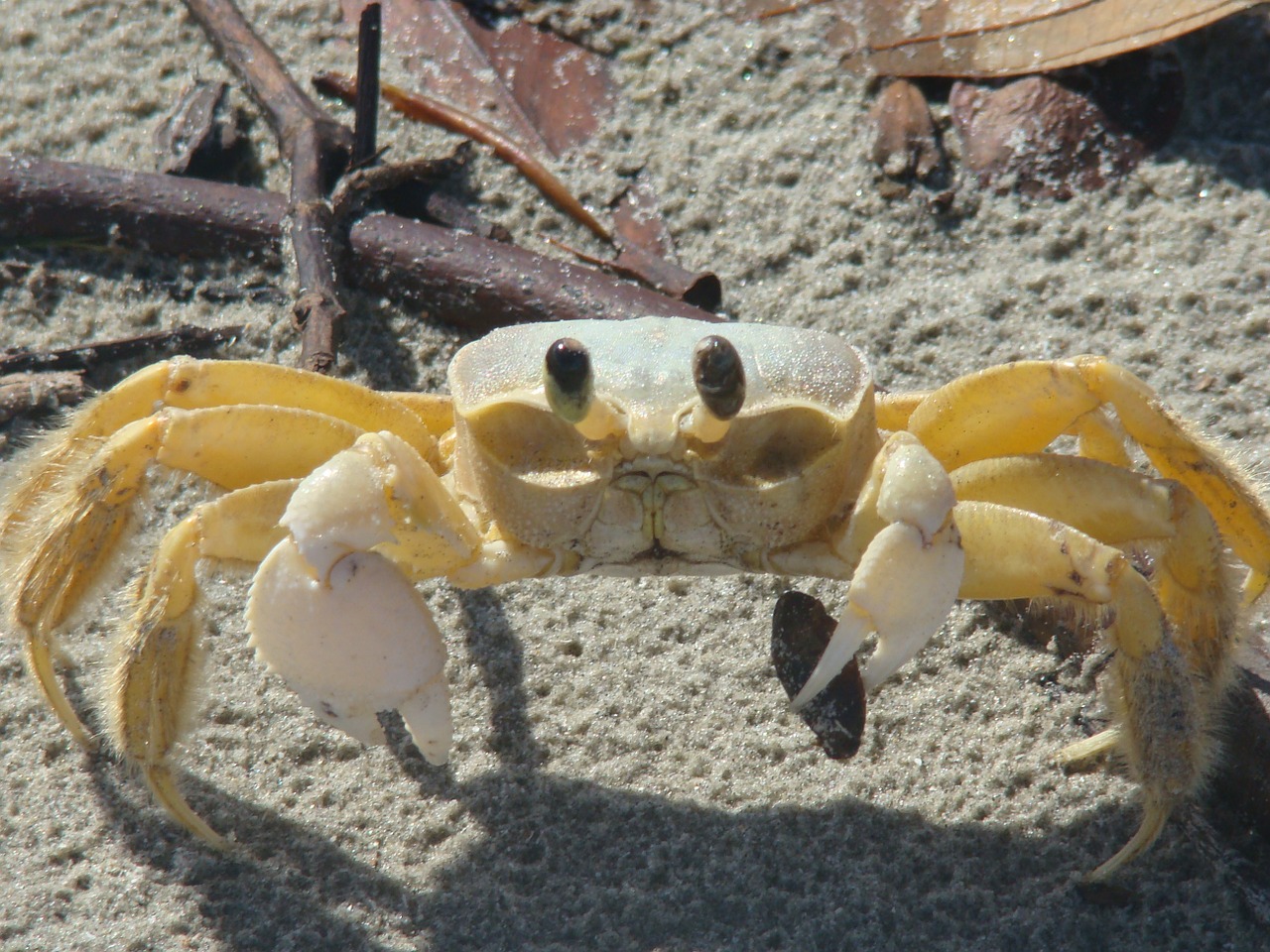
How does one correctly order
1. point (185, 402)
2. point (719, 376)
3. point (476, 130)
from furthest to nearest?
point (476, 130) < point (185, 402) < point (719, 376)

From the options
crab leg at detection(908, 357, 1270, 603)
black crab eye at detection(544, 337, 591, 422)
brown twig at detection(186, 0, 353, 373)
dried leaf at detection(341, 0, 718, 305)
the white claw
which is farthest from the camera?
dried leaf at detection(341, 0, 718, 305)

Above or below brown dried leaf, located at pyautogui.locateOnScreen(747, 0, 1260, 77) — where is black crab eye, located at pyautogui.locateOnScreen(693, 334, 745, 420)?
below

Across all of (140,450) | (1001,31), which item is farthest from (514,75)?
(140,450)

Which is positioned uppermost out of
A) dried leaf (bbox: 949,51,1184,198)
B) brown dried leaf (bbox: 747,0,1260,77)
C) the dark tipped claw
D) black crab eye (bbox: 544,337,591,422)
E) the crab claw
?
brown dried leaf (bbox: 747,0,1260,77)

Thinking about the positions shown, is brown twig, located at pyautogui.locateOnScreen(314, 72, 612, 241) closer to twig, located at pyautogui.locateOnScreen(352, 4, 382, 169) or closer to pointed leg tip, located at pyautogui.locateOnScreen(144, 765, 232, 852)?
twig, located at pyautogui.locateOnScreen(352, 4, 382, 169)

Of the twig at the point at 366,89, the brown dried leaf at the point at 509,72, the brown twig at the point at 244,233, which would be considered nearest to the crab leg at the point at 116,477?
the brown twig at the point at 244,233

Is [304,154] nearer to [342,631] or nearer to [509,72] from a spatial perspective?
[509,72]

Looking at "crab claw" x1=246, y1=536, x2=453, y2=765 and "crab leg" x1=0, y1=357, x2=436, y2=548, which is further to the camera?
"crab leg" x1=0, y1=357, x2=436, y2=548

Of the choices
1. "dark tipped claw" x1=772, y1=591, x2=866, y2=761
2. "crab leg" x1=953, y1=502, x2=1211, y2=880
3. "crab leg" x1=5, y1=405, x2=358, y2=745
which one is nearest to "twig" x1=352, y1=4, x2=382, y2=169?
"crab leg" x1=5, y1=405, x2=358, y2=745

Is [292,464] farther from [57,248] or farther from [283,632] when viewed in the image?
[57,248]
